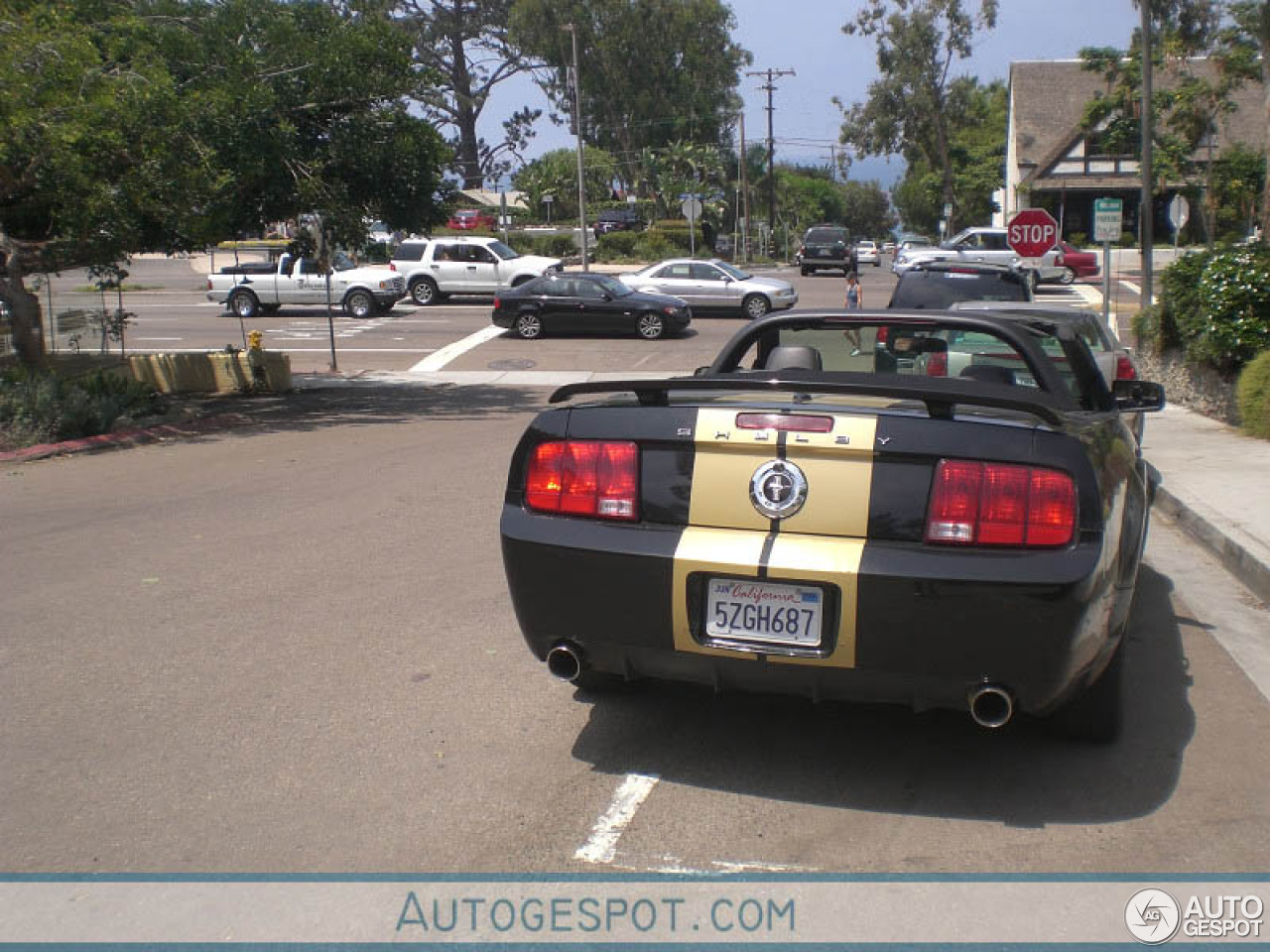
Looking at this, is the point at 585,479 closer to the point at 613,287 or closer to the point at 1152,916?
the point at 1152,916

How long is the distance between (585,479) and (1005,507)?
4.68 ft

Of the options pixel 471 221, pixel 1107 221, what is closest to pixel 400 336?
pixel 1107 221

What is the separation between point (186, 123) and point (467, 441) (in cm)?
512

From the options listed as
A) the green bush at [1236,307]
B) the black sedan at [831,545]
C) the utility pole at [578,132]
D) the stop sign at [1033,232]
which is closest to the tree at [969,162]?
the utility pole at [578,132]

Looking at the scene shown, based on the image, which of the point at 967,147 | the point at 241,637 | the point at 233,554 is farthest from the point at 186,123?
the point at 967,147

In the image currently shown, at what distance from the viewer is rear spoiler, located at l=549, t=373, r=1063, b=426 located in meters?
4.13

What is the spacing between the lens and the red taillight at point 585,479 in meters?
4.39

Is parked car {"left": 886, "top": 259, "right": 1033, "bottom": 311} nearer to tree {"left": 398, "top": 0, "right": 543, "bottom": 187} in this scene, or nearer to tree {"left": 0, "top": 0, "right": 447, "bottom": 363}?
tree {"left": 0, "top": 0, "right": 447, "bottom": 363}

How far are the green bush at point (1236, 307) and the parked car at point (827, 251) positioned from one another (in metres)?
32.8

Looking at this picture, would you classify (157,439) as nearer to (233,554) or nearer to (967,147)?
(233,554)

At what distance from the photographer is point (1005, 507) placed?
13.1 feet

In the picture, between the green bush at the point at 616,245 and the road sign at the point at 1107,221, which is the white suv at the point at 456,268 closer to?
the road sign at the point at 1107,221

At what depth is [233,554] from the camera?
324 inches

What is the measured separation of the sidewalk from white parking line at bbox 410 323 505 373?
14.8m
